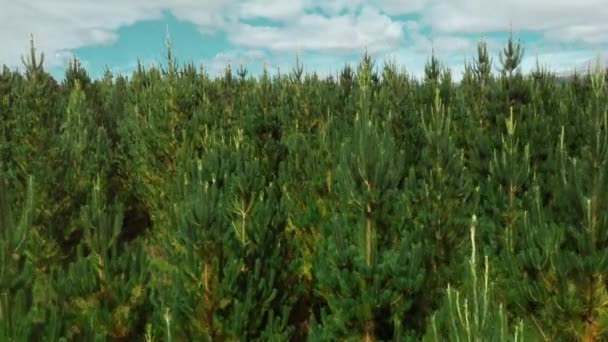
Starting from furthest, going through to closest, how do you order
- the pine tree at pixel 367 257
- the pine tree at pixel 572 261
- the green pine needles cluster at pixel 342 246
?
the pine tree at pixel 572 261 → the pine tree at pixel 367 257 → the green pine needles cluster at pixel 342 246

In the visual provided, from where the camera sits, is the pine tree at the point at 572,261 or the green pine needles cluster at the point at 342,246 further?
the pine tree at the point at 572,261

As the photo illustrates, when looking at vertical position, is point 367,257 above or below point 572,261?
above

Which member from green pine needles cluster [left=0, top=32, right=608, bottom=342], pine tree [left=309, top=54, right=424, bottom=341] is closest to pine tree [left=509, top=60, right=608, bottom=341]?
green pine needles cluster [left=0, top=32, right=608, bottom=342]

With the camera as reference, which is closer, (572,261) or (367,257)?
(367,257)

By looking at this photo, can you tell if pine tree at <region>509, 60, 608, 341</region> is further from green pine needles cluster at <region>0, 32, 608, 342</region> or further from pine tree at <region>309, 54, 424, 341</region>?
pine tree at <region>309, 54, 424, 341</region>

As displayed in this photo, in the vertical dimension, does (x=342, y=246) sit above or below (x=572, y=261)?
above

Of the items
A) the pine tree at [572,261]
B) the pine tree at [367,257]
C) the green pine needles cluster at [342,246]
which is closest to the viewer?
the green pine needles cluster at [342,246]

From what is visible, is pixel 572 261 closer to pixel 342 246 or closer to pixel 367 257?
pixel 367 257

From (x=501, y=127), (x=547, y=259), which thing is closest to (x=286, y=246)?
(x=547, y=259)

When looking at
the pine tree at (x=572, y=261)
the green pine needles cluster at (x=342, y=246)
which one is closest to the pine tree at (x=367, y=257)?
the green pine needles cluster at (x=342, y=246)

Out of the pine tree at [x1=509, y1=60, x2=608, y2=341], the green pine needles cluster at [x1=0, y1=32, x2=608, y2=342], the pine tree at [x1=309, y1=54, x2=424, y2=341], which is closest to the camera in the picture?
the green pine needles cluster at [x1=0, y1=32, x2=608, y2=342]

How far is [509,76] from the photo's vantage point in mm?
14984

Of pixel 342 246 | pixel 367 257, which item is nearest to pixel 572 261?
pixel 367 257

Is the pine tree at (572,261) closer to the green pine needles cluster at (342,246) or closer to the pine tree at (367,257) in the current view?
the green pine needles cluster at (342,246)
